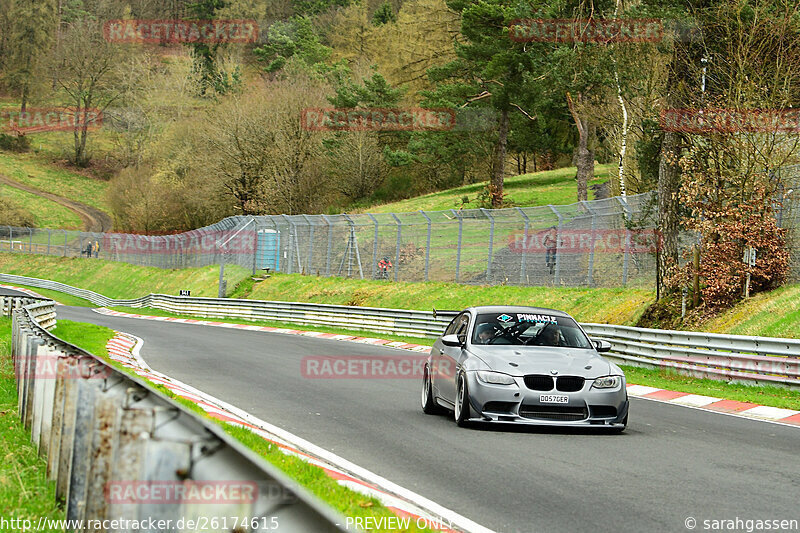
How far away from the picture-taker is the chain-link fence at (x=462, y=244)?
26828 mm

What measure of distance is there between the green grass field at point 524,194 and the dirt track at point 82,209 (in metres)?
38.1

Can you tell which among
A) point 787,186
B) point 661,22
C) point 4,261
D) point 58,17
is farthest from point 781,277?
point 58,17

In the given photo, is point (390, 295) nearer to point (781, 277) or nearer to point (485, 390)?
point (781, 277)

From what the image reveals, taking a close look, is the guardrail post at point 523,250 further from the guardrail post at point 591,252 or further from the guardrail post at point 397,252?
the guardrail post at point 397,252

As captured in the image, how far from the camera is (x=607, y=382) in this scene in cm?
1033

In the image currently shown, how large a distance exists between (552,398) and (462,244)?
943 inches

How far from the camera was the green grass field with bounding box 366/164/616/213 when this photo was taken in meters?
57.7

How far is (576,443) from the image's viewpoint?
382 inches

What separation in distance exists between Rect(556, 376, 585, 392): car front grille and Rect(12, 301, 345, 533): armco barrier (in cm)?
595

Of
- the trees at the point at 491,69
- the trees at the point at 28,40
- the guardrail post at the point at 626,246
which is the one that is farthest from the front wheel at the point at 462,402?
the trees at the point at 28,40

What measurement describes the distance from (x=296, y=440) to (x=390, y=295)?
27515 mm

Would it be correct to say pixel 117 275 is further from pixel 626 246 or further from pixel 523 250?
pixel 626 246

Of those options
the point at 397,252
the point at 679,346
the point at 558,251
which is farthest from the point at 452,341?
the point at 397,252

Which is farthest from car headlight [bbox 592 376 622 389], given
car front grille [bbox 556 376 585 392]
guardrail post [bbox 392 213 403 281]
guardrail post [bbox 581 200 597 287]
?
guardrail post [bbox 392 213 403 281]
